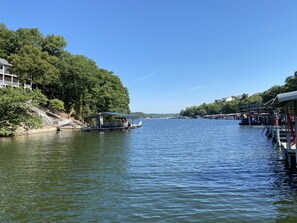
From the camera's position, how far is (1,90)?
4144 cm

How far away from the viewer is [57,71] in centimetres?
6950

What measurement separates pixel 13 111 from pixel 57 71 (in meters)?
30.4

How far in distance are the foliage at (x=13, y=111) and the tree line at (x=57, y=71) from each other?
81.3ft

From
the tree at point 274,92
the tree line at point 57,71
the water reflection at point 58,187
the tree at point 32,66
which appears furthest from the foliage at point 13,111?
the tree at point 274,92

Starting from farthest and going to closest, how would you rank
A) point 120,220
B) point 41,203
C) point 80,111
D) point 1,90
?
point 80,111
point 1,90
point 41,203
point 120,220

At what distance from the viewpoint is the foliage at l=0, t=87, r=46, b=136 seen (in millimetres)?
39156

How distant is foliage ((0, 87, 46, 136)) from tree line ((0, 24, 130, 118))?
24.8m

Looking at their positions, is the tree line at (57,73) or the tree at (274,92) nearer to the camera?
the tree line at (57,73)

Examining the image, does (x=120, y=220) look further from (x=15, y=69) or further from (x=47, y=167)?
(x=15, y=69)

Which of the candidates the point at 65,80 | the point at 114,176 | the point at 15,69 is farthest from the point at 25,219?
the point at 65,80

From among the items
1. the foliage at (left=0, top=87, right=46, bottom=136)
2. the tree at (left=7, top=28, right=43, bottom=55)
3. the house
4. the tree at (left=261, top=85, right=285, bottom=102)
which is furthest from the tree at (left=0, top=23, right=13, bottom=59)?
the tree at (left=261, top=85, right=285, bottom=102)

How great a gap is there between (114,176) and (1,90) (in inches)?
1307

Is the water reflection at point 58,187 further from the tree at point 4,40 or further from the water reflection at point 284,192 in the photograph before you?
the tree at point 4,40

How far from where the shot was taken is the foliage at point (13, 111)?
39.2m
